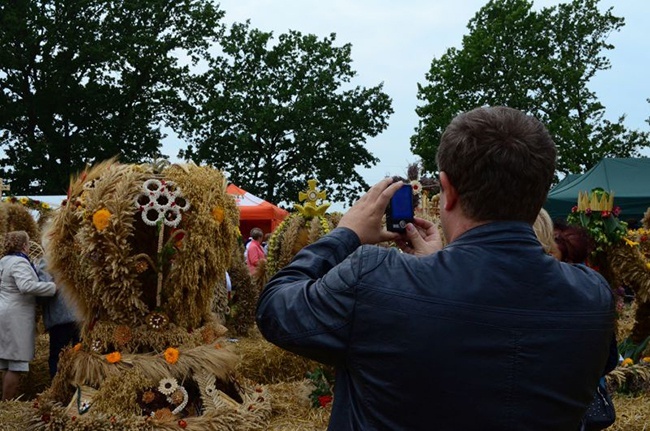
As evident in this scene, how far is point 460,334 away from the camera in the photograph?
150cm

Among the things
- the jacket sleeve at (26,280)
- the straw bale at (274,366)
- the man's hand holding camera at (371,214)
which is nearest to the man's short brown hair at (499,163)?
the man's hand holding camera at (371,214)

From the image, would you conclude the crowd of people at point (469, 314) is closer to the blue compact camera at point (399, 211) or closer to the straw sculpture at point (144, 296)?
the blue compact camera at point (399, 211)

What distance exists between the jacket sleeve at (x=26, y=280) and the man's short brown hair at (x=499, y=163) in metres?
6.44

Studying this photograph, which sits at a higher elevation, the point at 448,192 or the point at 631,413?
the point at 448,192

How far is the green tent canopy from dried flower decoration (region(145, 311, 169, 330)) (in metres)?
11.2

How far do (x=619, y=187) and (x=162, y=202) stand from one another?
12.8 metres

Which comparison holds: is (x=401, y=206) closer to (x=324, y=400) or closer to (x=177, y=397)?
(x=177, y=397)

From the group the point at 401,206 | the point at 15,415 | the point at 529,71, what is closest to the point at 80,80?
the point at 529,71

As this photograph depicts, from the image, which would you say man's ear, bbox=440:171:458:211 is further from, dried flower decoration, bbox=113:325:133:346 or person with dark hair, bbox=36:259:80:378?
person with dark hair, bbox=36:259:80:378

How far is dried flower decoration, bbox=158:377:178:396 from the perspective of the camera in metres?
5.69

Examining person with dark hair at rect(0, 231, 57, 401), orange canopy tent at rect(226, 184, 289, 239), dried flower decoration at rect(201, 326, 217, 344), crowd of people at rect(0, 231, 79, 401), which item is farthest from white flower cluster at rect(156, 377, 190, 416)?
orange canopy tent at rect(226, 184, 289, 239)

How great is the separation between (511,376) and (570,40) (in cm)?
3245

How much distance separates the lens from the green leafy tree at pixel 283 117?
1313 inches

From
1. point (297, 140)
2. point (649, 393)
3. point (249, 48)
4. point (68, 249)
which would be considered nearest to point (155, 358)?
point (68, 249)
